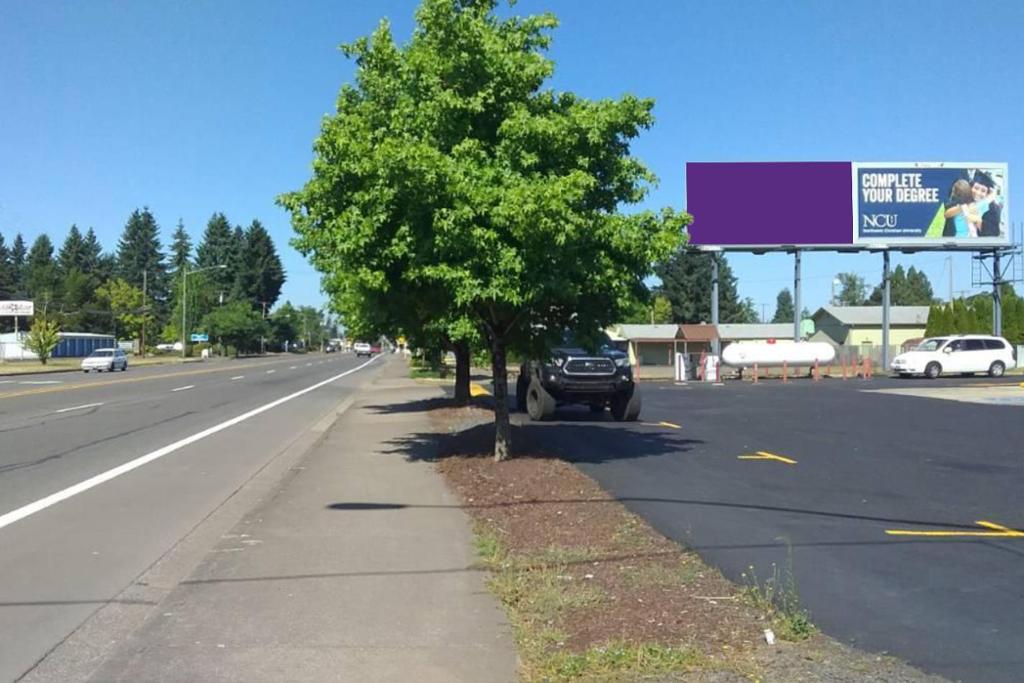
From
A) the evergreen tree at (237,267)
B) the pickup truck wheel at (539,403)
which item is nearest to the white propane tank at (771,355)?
the pickup truck wheel at (539,403)

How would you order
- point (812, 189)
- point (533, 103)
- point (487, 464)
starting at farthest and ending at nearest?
point (812, 189) → point (487, 464) → point (533, 103)

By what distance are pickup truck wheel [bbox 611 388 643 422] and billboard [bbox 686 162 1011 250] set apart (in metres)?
23.3

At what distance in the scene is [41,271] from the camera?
127m

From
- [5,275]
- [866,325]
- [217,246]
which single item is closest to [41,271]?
[5,275]

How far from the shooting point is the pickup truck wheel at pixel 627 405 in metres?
19.1

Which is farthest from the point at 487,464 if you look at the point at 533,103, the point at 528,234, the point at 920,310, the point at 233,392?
the point at 920,310

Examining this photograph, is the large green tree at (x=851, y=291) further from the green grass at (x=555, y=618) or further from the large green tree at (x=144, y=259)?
the green grass at (x=555, y=618)

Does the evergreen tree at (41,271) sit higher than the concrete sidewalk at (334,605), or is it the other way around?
the evergreen tree at (41,271)

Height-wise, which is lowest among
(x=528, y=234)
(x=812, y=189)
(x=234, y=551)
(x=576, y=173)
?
(x=234, y=551)

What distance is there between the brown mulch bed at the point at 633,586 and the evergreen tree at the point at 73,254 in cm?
14223

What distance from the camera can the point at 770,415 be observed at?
20.5 meters

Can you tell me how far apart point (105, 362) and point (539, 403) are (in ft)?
134

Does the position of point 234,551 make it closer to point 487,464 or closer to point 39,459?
point 487,464

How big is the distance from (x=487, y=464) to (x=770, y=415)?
10550 millimetres
